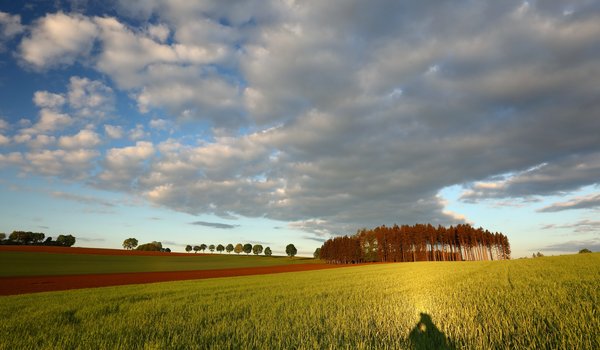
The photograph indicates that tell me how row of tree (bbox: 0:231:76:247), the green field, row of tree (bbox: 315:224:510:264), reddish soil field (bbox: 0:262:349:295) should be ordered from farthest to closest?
1. row of tree (bbox: 0:231:76:247)
2. row of tree (bbox: 315:224:510:264)
3. reddish soil field (bbox: 0:262:349:295)
4. the green field

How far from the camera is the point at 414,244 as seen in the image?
114 meters

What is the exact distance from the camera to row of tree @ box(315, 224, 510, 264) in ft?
374

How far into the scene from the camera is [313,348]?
18.9 ft

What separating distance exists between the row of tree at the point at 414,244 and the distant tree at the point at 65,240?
138 m

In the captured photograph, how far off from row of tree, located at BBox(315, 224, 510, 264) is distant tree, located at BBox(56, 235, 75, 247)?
13816 centimetres

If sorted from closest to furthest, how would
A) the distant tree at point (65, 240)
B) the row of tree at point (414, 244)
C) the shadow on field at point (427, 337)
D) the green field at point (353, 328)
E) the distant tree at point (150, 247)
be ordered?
the shadow on field at point (427, 337)
the green field at point (353, 328)
the row of tree at point (414, 244)
the distant tree at point (65, 240)
the distant tree at point (150, 247)

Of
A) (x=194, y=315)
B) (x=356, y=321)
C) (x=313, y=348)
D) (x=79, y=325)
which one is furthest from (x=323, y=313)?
(x=79, y=325)

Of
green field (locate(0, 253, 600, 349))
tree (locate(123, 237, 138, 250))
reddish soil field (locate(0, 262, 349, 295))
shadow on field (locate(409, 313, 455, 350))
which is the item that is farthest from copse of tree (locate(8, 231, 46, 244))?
shadow on field (locate(409, 313, 455, 350))

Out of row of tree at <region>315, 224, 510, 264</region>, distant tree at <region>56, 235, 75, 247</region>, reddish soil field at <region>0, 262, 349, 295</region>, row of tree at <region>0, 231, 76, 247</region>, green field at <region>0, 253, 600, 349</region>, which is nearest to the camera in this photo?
green field at <region>0, 253, 600, 349</region>

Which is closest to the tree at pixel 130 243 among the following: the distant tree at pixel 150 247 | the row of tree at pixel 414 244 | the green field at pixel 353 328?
the distant tree at pixel 150 247

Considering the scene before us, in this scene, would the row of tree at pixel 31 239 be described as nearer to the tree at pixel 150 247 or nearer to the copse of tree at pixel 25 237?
the copse of tree at pixel 25 237

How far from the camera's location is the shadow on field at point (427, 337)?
18.0 ft

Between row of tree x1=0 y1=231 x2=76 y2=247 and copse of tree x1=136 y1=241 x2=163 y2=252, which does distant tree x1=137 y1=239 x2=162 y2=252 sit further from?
row of tree x1=0 y1=231 x2=76 y2=247

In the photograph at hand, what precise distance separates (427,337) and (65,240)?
639 feet
